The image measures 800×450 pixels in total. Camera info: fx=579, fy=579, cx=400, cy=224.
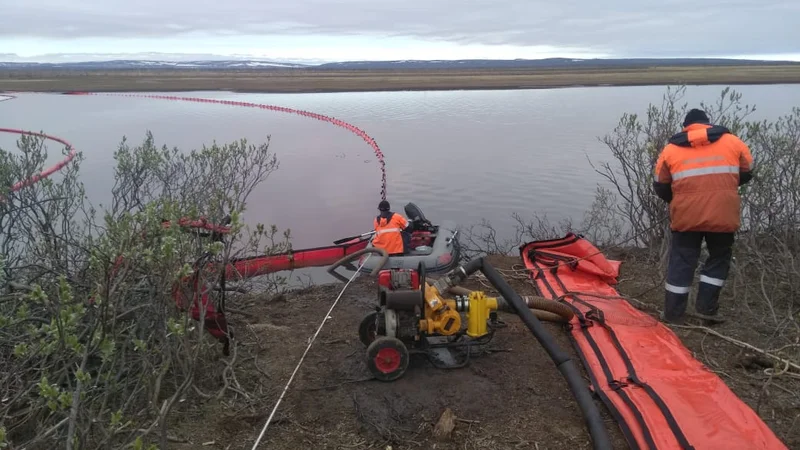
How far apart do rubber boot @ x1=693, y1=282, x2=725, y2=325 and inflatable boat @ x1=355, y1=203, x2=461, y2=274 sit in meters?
3.37

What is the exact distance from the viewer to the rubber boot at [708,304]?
4941 mm

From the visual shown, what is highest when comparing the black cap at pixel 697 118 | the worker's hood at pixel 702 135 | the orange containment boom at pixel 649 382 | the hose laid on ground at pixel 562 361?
the black cap at pixel 697 118

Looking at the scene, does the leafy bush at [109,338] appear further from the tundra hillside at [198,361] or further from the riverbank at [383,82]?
the riverbank at [383,82]

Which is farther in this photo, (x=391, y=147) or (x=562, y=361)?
(x=391, y=147)

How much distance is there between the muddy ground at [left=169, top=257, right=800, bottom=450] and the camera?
3506mm

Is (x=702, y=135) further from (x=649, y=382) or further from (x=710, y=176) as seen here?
(x=649, y=382)

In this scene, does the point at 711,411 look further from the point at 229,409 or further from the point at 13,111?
the point at 13,111

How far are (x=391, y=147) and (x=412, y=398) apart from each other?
1521 centimetres

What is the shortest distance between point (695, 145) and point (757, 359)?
1722 mm

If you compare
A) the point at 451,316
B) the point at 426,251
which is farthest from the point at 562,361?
the point at 426,251

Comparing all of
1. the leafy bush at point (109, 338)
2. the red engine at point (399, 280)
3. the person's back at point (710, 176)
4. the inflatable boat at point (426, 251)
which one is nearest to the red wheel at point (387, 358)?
the red engine at point (399, 280)

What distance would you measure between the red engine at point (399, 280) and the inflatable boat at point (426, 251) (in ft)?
10.00

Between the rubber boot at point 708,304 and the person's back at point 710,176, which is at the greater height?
the person's back at point 710,176

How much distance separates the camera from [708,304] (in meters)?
4.98
